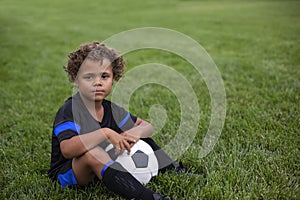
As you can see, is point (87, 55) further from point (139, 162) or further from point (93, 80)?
point (139, 162)

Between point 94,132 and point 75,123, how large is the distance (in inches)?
5.6

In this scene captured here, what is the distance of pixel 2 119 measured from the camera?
351cm

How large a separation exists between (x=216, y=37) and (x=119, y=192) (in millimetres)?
6525

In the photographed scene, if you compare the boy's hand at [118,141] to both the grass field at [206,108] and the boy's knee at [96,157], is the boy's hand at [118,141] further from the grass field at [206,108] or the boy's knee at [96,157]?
the grass field at [206,108]

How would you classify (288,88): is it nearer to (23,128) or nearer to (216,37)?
(23,128)

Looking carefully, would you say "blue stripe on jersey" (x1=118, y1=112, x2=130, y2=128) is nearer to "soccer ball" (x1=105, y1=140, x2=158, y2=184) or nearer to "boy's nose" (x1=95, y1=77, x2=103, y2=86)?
"soccer ball" (x1=105, y1=140, x2=158, y2=184)

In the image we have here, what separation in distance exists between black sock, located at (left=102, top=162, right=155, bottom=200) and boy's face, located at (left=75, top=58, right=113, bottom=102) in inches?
19.8

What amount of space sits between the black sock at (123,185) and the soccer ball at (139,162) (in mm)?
140

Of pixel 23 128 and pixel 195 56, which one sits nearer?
pixel 23 128

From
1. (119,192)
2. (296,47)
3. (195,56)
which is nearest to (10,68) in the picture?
(195,56)

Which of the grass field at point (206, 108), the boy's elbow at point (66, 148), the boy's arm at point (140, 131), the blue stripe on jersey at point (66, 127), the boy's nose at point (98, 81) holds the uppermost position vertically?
the boy's nose at point (98, 81)

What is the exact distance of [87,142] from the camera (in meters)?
2.01

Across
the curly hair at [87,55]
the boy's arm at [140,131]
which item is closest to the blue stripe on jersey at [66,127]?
the boy's arm at [140,131]

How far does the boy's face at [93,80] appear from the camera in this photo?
219 cm
